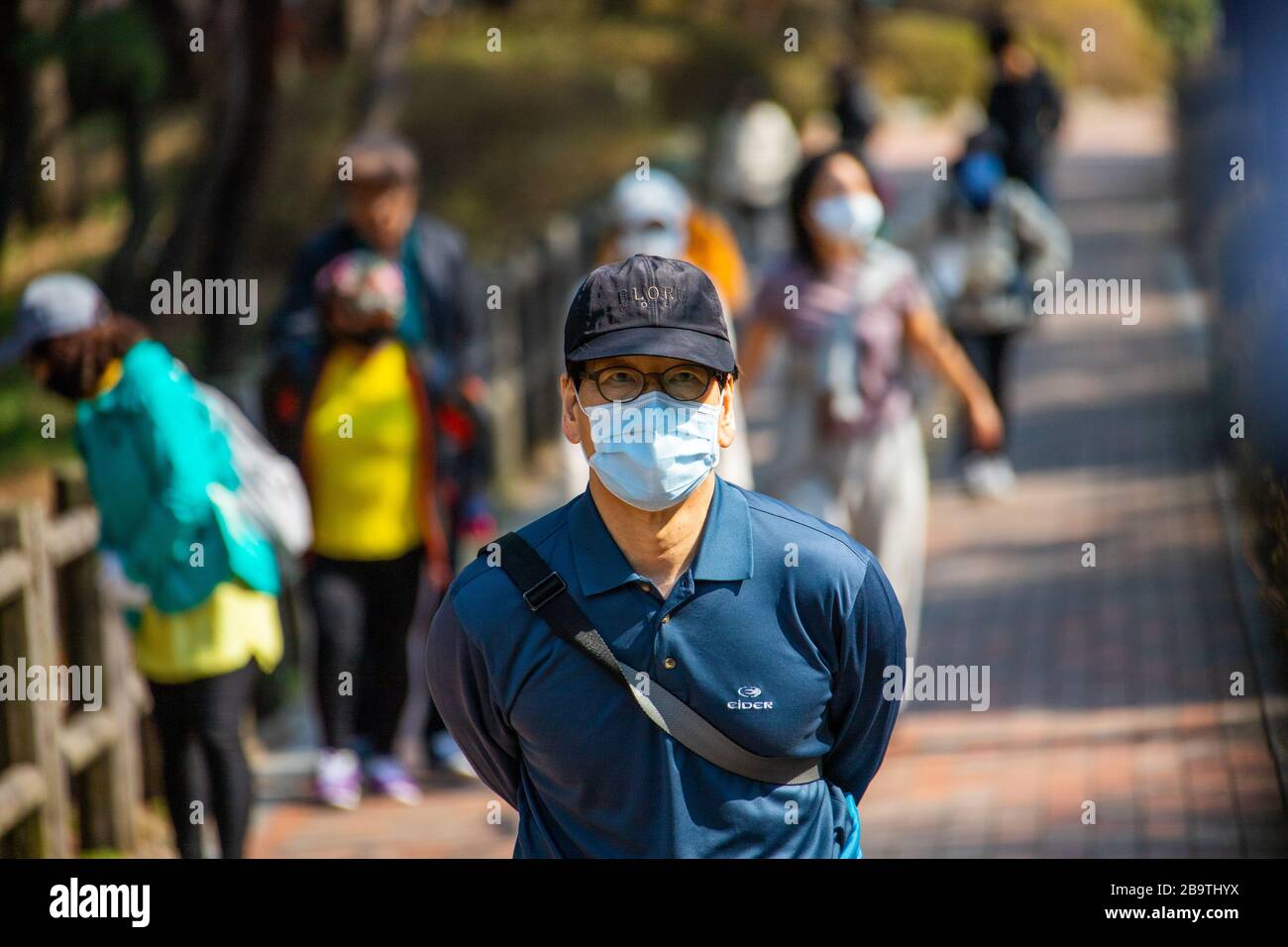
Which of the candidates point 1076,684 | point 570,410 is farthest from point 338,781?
point 570,410

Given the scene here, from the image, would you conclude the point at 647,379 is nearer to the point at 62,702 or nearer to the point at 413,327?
the point at 413,327

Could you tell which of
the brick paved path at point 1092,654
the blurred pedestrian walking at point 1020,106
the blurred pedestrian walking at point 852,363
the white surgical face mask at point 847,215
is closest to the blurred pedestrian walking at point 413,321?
the blurred pedestrian walking at point 852,363

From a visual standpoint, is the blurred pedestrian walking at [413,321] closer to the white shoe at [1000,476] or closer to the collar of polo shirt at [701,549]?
the collar of polo shirt at [701,549]

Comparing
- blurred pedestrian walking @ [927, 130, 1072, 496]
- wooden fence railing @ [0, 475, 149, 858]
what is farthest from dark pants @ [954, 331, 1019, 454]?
wooden fence railing @ [0, 475, 149, 858]

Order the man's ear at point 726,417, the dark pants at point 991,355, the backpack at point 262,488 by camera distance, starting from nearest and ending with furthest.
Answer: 1. the man's ear at point 726,417
2. the backpack at point 262,488
3. the dark pants at point 991,355

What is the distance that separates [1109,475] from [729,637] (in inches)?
304

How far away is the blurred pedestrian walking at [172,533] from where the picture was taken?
5.07 metres

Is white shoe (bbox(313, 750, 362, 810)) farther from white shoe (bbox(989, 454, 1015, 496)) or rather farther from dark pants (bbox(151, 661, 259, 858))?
white shoe (bbox(989, 454, 1015, 496))

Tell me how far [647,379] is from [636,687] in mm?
498

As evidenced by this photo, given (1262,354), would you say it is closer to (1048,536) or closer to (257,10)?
(1048,536)

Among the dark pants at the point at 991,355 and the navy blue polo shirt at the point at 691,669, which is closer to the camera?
the navy blue polo shirt at the point at 691,669

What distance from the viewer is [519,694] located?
10.2ft

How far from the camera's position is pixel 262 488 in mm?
5266

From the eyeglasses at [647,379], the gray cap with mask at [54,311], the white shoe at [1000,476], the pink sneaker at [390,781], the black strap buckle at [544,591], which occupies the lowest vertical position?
the pink sneaker at [390,781]
